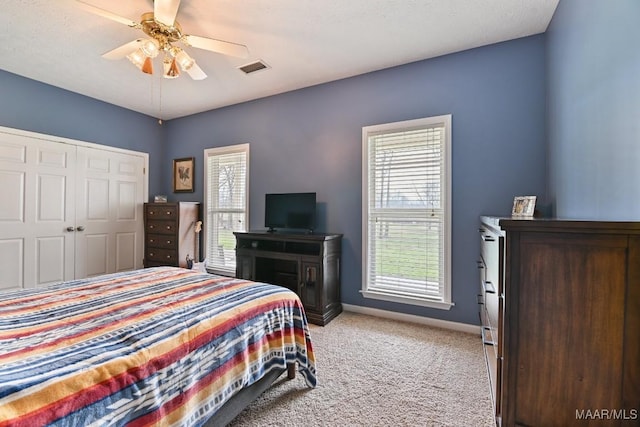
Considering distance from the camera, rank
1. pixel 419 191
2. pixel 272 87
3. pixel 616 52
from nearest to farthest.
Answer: pixel 616 52
pixel 419 191
pixel 272 87

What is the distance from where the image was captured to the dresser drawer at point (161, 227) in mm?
4254

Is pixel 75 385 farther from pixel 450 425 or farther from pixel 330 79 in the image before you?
pixel 330 79

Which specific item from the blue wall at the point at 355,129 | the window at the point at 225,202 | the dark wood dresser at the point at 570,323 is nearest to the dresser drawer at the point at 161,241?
the window at the point at 225,202

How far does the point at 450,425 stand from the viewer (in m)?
1.60

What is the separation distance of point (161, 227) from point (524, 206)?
4.57 meters

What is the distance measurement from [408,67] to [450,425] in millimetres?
3157

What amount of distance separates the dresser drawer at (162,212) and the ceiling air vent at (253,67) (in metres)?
2.24

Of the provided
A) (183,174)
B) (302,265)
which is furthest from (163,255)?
(302,265)

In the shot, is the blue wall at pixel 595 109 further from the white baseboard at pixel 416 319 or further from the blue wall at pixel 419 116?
the white baseboard at pixel 416 319

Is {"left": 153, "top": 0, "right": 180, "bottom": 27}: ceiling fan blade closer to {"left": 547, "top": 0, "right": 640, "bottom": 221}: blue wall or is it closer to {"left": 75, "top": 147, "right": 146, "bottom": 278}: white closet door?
{"left": 547, "top": 0, "right": 640, "bottom": 221}: blue wall

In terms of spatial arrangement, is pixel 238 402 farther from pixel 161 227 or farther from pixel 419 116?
pixel 161 227

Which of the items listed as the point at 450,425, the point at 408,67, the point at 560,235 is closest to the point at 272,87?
the point at 408,67

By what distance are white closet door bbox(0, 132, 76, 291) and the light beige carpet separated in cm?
358

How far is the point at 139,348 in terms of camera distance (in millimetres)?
1089
